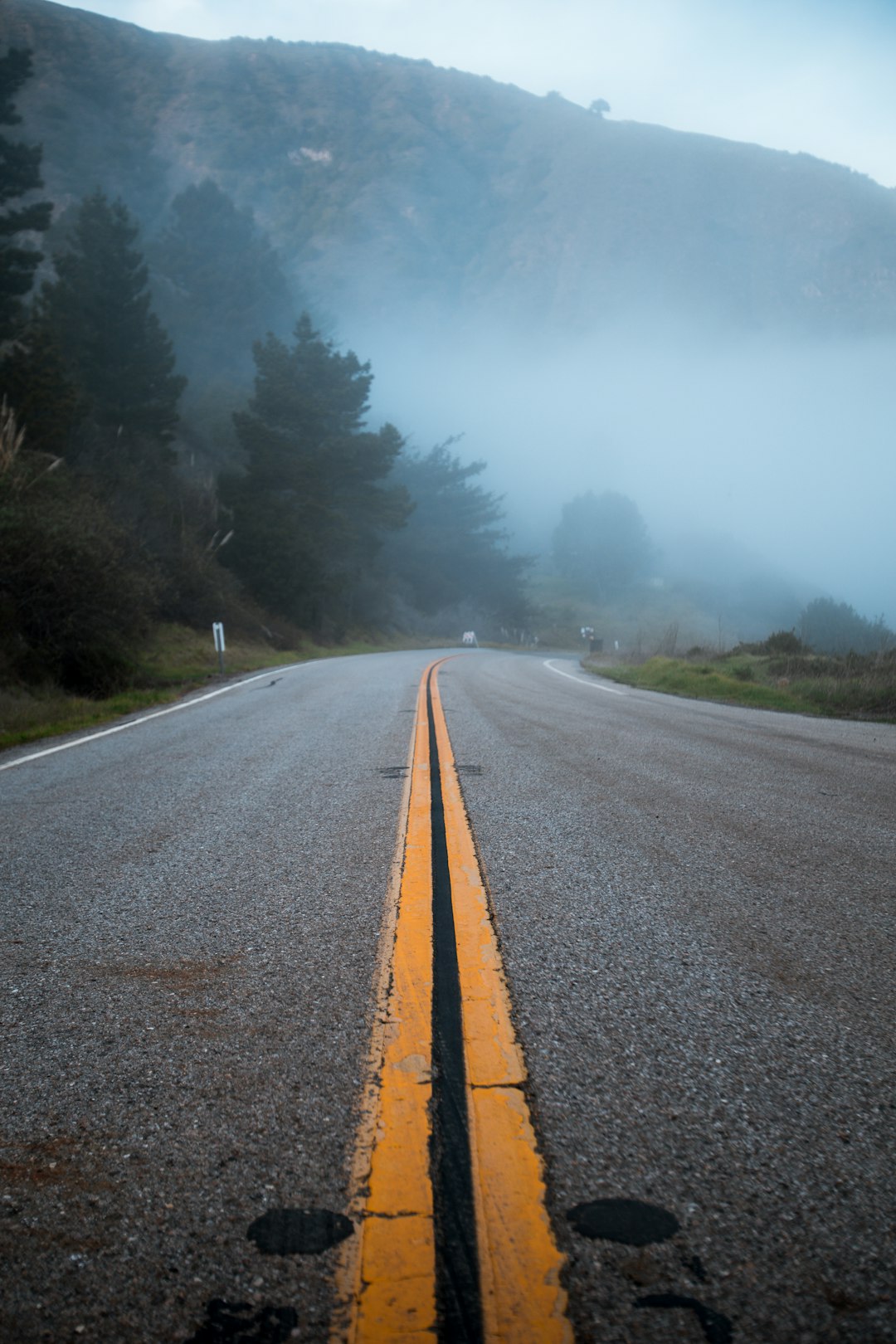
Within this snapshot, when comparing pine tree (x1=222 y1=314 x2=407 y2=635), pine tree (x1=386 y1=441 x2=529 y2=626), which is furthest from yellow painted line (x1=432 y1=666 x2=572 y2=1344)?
pine tree (x1=386 y1=441 x2=529 y2=626)

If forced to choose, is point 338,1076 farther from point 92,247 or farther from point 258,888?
point 92,247

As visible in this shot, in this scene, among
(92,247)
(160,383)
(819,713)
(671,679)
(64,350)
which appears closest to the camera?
(819,713)

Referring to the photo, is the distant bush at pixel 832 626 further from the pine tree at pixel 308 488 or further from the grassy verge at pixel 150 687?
the grassy verge at pixel 150 687

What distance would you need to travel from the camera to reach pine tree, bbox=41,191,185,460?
27078mm

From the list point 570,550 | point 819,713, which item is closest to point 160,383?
point 819,713

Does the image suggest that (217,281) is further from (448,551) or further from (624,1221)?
(624,1221)

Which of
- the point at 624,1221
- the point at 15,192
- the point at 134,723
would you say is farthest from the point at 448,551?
the point at 624,1221

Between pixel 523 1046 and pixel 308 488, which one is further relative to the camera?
pixel 308 488

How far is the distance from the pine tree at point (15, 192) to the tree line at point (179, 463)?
6 cm

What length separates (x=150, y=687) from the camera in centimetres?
1441

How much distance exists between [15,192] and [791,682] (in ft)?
81.0

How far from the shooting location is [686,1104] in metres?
1.79

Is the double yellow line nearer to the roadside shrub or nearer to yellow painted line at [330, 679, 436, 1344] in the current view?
yellow painted line at [330, 679, 436, 1344]

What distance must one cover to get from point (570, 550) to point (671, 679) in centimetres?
6870
